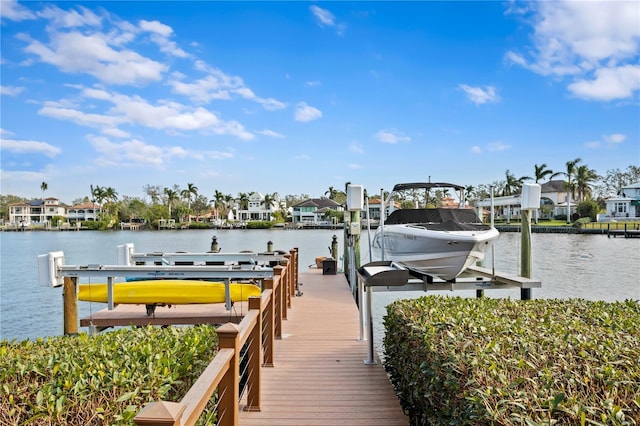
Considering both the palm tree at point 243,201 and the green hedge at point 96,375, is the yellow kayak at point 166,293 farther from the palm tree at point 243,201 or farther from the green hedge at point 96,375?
the palm tree at point 243,201

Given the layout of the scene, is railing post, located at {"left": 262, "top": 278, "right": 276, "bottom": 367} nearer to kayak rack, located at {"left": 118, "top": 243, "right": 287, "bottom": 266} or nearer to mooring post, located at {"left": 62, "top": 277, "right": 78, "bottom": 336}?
mooring post, located at {"left": 62, "top": 277, "right": 78, "bottom": 336}

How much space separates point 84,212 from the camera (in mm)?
95438

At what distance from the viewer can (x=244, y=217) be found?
9275 cm

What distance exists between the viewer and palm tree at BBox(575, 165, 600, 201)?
219ft

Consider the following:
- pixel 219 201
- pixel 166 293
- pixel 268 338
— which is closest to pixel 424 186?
pixel 268 338

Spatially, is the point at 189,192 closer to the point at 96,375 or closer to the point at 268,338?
the point at 268,338

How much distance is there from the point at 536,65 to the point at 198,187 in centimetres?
8448

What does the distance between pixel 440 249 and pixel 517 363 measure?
16.1 ft

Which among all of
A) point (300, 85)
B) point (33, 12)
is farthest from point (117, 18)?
point (300, 85)

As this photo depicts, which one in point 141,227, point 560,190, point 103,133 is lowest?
point 141,227

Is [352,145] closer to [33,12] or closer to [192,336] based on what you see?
[33,12]

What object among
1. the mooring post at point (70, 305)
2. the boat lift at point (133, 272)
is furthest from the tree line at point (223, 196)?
the mooring post at point (70, 305)

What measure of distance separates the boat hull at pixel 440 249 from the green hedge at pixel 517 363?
273cm

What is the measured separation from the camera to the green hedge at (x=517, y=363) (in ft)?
6.44
